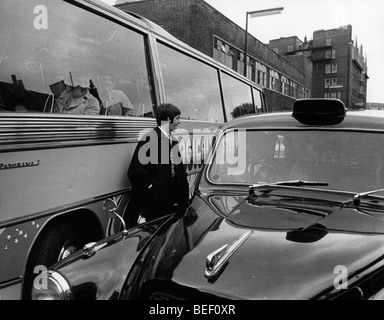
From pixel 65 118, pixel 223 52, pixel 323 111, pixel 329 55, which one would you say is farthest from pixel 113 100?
pixel 329 55

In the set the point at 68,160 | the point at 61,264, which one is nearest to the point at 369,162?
the point at 61,264

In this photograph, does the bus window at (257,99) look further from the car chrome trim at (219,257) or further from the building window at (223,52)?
the building window at (223,52)

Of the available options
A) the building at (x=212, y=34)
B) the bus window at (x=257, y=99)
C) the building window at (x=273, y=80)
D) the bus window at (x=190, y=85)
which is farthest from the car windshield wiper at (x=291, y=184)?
the building window at (x=273, y=80)

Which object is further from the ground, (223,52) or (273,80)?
(223,52)

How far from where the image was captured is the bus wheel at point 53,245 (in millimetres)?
3230

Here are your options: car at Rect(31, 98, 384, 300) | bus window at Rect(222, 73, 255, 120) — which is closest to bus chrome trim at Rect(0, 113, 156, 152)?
car at Rect(31, 98, 384, 300)

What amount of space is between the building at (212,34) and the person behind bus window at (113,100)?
17858 mm

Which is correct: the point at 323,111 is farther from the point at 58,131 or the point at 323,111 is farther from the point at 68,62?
the point at 68,62

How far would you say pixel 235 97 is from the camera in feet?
33.1

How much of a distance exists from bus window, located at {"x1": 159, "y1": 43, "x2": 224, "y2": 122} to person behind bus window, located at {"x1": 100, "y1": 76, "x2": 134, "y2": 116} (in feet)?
3.72

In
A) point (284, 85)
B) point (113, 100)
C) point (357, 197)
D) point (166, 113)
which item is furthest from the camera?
point (284, 85)

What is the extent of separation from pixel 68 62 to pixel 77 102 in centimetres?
39

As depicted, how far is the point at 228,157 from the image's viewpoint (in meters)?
3.33

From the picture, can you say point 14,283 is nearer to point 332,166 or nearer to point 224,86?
point 332,166
